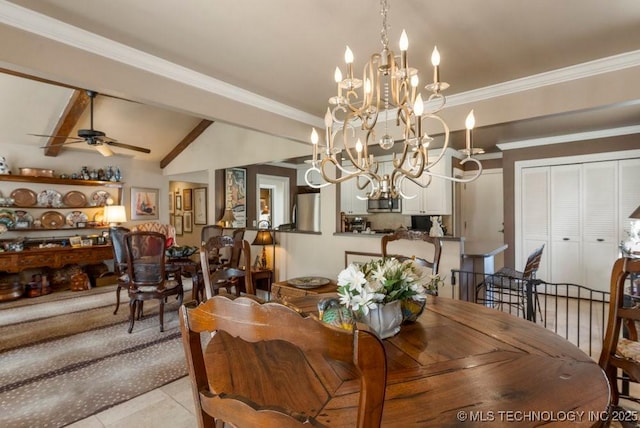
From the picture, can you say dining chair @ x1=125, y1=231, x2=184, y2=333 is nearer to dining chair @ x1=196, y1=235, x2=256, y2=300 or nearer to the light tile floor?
the light tile floor

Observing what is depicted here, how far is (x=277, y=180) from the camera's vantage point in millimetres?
6961

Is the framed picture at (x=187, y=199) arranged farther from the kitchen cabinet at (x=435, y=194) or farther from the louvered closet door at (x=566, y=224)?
the louvered closet door at (x=566, y=224)

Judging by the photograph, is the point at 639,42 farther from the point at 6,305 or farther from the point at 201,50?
the point at 6,305

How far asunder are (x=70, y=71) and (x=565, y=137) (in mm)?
5875

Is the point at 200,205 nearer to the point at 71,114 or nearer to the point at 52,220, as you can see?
the point at 52,220

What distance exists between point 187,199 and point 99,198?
2.28m

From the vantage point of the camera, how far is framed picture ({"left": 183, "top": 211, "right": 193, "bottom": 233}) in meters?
8.18

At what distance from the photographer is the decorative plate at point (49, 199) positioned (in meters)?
5.54

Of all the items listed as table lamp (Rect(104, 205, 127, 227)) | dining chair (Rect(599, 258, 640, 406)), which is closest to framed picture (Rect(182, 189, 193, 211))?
table lamp (Rect(104, 205, 127, 227))

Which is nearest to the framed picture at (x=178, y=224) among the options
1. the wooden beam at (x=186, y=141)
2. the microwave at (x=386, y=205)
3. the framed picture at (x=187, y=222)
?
the framed picture at (x=187, y=222)

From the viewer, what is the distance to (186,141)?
6.66 meters

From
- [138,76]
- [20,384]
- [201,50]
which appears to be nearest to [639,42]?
[201,50]

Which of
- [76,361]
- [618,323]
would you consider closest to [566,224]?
[618,323]

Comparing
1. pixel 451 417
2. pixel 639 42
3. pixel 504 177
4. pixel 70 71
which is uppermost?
pixel 639 42
